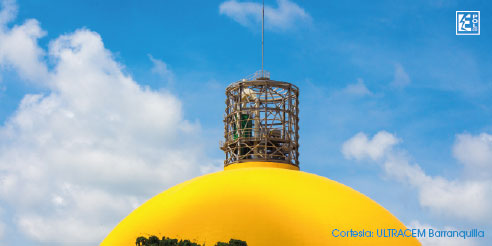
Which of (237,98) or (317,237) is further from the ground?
(237,98)

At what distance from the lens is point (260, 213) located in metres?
24.8

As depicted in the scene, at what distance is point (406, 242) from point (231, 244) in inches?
440

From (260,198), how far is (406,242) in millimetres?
7197

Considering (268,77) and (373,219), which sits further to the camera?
(268,77)

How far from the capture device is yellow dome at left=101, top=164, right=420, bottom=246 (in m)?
24.1

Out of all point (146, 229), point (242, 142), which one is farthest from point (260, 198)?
point (242, 142)

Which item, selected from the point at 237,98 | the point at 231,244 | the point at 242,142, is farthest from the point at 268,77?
the point at 231,244

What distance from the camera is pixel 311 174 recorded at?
30.7 metres

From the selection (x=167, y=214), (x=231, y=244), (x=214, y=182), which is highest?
(x=214, y=182)

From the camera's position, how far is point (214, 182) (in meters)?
A: 28.0

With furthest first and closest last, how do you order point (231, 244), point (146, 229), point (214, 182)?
point (214, 182) → point (146, 229) → point (231, 244)

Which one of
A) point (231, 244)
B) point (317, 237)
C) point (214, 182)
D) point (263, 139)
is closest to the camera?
point (231, 244)

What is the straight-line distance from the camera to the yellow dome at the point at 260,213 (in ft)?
79.2

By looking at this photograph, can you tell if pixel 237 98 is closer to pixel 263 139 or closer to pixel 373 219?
pixel 263 139
